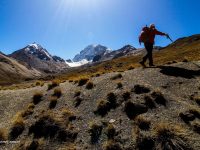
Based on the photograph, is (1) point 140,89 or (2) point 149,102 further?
(1) point 140,89

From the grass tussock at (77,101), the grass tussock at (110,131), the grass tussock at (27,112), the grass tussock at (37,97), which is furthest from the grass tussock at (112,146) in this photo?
the grass tussock at (37,97)

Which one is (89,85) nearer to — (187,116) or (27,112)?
(27,112)

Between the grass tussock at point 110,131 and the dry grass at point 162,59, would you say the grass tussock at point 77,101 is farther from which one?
the dry grass at point 162,59

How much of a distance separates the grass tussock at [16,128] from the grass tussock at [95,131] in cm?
439

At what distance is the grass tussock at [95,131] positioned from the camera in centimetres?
1458

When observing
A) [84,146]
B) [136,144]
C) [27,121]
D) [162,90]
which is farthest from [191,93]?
[27,121]

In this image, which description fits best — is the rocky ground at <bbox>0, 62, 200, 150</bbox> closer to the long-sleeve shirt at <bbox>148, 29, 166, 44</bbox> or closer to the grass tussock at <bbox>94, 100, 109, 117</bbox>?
the grass tussock at <bbox>94, 100, 109, 117</bbox>

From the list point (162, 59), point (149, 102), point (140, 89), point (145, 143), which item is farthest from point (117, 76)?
point (162, 59)

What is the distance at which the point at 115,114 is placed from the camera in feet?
53.7

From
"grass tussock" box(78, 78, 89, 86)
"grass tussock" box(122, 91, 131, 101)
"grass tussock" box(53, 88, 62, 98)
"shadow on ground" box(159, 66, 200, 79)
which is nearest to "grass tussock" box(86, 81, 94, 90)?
"grass tussock" box(78, 78, 89, 86)

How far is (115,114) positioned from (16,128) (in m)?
6.03

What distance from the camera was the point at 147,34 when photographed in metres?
25.1

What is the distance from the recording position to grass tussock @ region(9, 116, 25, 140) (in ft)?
53.6

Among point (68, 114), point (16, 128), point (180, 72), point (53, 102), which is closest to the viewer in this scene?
point (16, 128)
